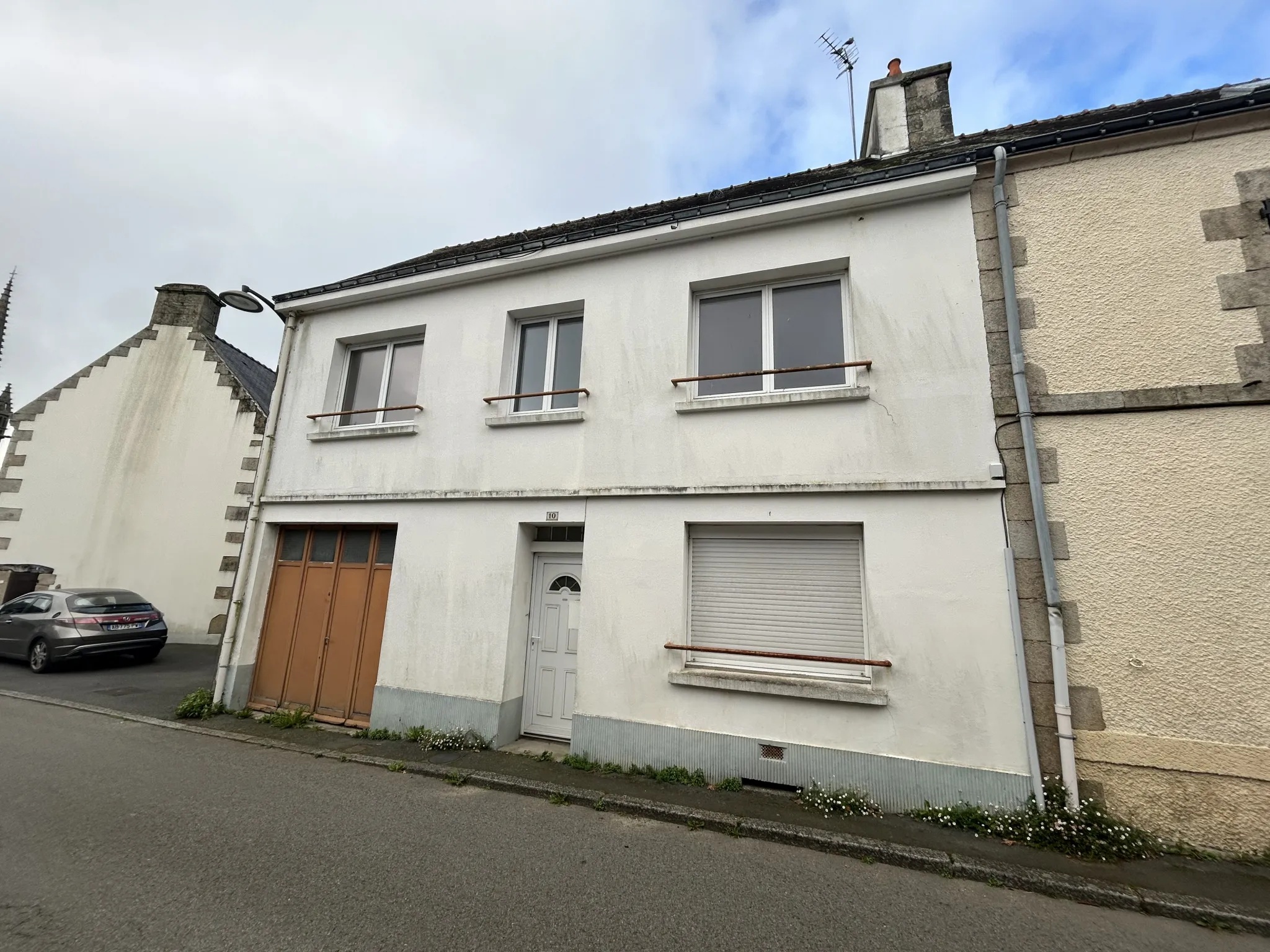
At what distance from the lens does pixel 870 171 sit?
6.45 meters

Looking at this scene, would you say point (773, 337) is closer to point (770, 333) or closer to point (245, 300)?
point (770, 333)

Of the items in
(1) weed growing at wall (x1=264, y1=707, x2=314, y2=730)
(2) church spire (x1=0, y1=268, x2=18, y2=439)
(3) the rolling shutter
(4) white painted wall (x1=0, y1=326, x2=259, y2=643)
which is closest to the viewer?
(3) the rolling shutter

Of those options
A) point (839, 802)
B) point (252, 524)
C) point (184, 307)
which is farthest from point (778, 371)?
point (184, 307)

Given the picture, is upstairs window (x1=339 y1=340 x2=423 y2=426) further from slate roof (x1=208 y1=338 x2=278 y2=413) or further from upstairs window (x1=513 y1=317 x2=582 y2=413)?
slate roof (x1=208 y1=338 x2=278 y2=413)

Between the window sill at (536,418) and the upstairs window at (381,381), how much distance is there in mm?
1433

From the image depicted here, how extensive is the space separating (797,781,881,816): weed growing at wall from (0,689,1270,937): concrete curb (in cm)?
38

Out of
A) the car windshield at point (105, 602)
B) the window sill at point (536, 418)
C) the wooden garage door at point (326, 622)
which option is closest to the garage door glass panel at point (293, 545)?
the wooden garage door at point (326, 622)

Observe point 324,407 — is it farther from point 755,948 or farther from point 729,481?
point 755,948

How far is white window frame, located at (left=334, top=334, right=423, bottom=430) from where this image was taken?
23.9 feet

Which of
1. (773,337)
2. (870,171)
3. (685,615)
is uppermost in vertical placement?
(870,171)

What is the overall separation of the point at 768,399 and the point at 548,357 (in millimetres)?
2833

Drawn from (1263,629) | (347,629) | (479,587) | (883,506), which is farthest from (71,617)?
(1263,629)

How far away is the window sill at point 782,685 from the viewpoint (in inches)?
179

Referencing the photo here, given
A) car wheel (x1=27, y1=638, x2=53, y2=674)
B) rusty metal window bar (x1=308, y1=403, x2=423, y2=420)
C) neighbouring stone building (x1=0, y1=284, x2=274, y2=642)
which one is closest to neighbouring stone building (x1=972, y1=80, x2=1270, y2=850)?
rusty metal window bar (x1=308, y1=403, x2=423, y2=420)
